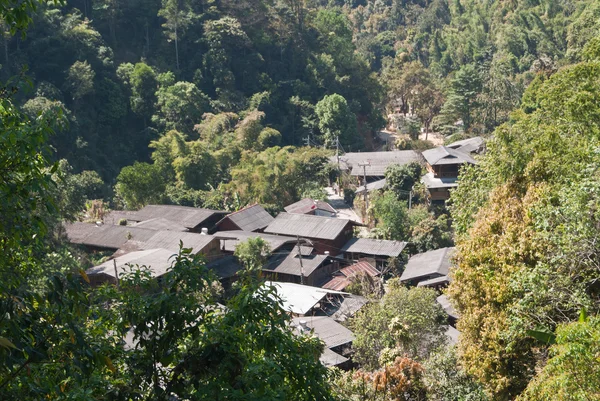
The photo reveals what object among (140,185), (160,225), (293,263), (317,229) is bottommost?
(293,263)

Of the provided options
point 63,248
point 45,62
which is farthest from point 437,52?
point 63,248

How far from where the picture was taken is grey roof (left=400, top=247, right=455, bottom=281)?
82.0 ft

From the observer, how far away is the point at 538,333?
10297 millimetres

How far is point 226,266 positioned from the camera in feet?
89.4

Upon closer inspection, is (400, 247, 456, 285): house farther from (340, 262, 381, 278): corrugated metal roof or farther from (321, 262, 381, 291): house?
(321, 262, 381, 291): house

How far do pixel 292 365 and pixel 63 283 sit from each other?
79.8 inches

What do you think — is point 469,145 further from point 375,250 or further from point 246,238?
point 246,238

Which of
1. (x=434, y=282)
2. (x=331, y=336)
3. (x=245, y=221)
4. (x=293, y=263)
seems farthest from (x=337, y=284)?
(x=245, y=221)

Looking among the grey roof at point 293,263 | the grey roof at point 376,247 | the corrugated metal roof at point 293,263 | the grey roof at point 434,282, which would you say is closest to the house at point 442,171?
the grey roof at point 376,247

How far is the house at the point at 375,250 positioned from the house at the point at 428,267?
102cm

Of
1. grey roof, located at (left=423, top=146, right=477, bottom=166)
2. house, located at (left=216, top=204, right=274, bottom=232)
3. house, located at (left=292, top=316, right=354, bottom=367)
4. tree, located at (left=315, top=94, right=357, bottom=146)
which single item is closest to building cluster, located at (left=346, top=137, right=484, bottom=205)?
grey roof, located at (left=423, top=146, right=477, bottom=166)

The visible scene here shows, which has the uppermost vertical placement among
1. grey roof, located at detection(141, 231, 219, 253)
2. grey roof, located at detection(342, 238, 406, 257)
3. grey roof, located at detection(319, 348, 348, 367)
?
grey roof, located at detection(141, 231, 219, 253)

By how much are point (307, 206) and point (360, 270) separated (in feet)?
29.0

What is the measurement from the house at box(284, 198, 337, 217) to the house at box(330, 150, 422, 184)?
241 inches
